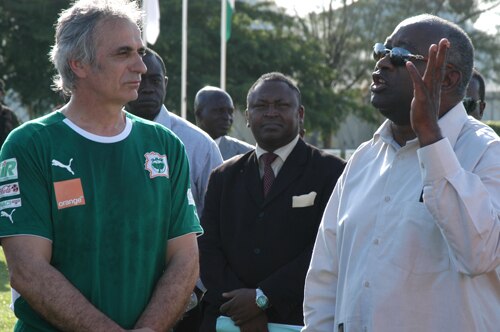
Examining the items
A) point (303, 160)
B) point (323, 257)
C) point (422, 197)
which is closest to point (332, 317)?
point (323, 257)

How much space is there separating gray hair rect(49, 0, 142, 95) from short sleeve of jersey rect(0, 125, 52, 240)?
1.24 feet

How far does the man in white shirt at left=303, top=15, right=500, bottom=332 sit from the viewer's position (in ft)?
11.5

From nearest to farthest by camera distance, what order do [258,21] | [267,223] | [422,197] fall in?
[422,197] → [267,223] → [258,21]

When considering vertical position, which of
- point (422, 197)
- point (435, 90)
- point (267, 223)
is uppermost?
point (435, 90)

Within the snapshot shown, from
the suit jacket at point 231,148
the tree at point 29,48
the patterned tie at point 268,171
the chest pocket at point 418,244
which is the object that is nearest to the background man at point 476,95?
the patterned tie at point 268,171

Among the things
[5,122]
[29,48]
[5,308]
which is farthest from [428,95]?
[29,48]

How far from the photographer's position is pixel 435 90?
11.8 feet

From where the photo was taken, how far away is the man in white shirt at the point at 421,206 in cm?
351

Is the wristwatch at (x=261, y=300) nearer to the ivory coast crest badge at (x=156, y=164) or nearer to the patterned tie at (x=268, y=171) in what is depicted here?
the patterned tie at (x=268, y=171)

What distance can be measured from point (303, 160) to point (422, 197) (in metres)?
2.35

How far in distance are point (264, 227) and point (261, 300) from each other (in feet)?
1.49

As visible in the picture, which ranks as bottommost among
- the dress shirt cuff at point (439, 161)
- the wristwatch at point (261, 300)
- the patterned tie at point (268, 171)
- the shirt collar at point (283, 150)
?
the wristwatch at point (261, 300)

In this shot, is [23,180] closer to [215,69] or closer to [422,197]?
[422,197]

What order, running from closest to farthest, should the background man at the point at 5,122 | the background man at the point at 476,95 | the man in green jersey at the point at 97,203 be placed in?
the man in green jersey at the point at 97,203, the background man at the point at 476,95, the background man at the point at 5,122
